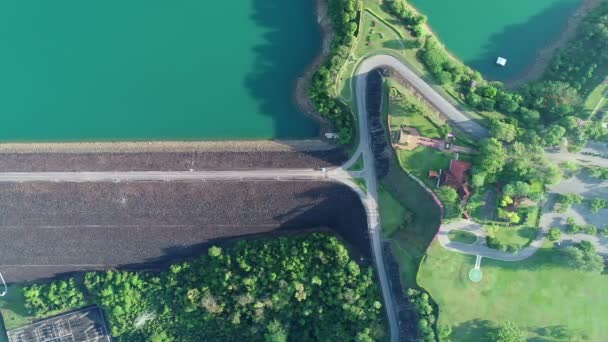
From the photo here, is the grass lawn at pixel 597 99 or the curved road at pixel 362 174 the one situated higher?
the grass lawn at pixel 597 99

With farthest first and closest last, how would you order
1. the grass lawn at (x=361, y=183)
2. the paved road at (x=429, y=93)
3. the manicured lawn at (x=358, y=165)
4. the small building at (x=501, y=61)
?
1. the small building at (x=501, y=61)
2. the manicured lawn at (x=358, y=165)
3. the grass lawn at (x=361, y=183)
4. the paved road at (x=429, y=93)

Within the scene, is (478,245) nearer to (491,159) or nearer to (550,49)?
(491,159)

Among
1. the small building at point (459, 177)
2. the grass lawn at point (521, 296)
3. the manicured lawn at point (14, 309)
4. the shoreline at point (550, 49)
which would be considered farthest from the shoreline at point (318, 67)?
the manicured lawn at point (14, 309)

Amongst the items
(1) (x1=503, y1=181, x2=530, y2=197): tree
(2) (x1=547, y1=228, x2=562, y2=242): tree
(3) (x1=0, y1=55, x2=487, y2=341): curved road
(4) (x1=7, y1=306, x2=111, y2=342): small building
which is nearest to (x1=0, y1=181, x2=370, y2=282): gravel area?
(3) (x1=0, y1=55, x2=487, y2=341): curved road

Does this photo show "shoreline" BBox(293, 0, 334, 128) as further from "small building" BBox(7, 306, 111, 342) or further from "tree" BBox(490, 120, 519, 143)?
"small building" BBox(7, 306, 111, 342)

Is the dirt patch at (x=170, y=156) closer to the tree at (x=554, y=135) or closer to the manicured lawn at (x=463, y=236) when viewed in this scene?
the manicured lawn at (x=463, y=236)

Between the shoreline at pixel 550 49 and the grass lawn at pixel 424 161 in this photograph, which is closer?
the grass lawn at pixel 424 161
